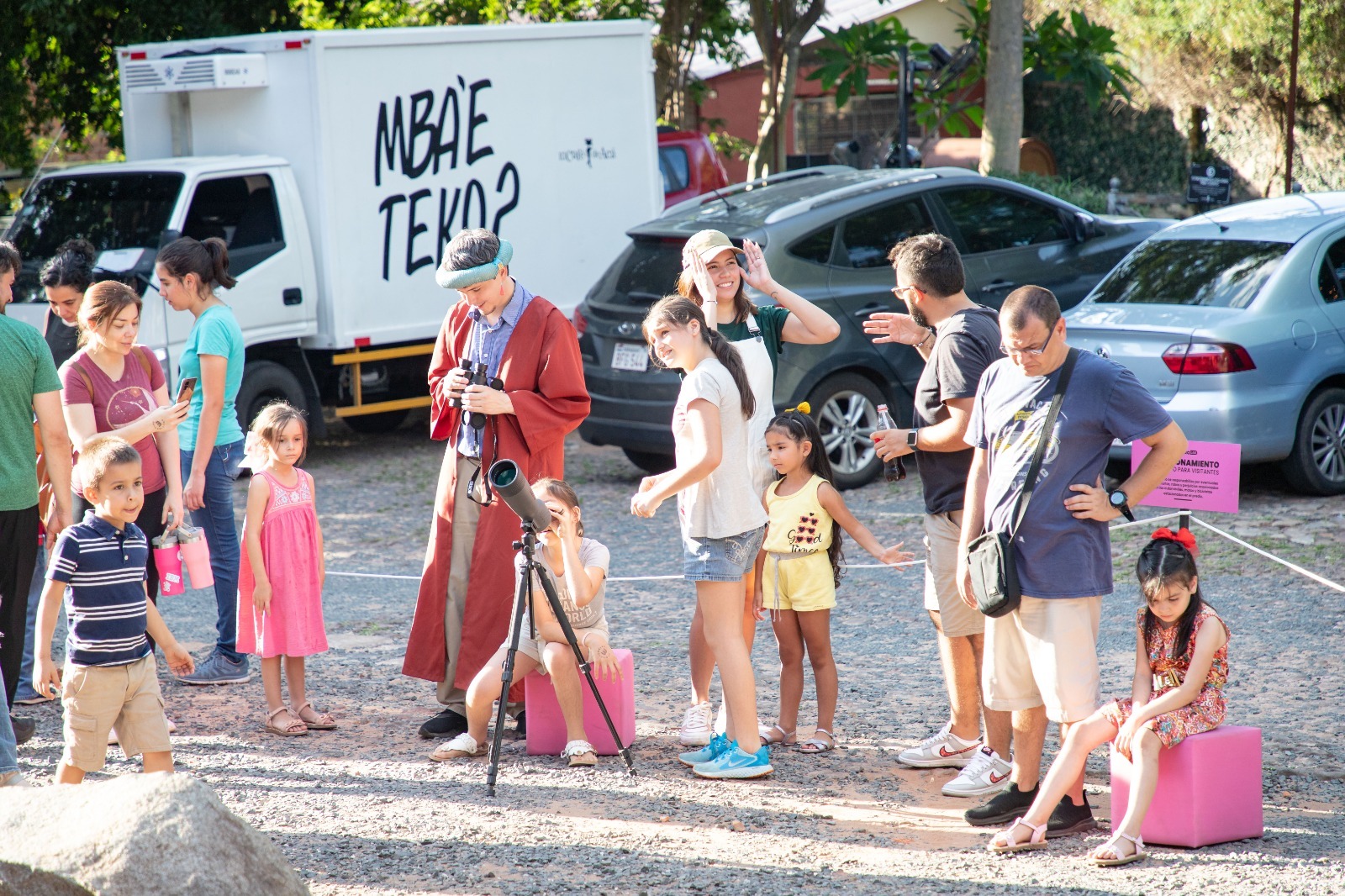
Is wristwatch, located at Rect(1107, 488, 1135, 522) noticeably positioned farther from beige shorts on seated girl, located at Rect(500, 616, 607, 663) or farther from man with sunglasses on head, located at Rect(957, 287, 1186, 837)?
beige shorts on seated girl, located at Rect(500, 616, 607, 663)

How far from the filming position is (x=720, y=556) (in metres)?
4.82

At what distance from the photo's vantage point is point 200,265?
5820 mm

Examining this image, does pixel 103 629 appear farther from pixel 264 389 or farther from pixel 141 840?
pixel 264 389

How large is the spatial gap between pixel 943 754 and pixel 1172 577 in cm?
122

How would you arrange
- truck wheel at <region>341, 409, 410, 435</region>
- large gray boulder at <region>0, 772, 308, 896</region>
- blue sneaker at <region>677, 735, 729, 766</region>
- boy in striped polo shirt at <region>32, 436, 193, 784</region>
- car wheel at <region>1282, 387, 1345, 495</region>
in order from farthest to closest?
truck wheel at <region>341, 409, 410, 435</region> → car wheel at <region>1282, 387, 1345, 495</region> → blue sneaker at <region>677, 735, 729, 766</region> → boy in striped polo shirt at <region>32, 436, 193, 784</region> → large gray boulder at <region>0, 772, 308, 896</region>

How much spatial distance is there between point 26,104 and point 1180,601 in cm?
1325

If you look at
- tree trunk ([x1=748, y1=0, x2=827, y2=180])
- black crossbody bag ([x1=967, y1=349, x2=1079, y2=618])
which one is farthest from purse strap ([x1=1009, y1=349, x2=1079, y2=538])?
tree trunk ([x1=748, y1=0, x2=827, y2=180])

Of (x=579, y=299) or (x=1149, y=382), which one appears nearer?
(x=1149, y=382)

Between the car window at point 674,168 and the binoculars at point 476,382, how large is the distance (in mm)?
12286

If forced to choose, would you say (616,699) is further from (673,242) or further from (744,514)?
(673,242)

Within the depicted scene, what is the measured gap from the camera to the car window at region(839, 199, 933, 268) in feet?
30.9

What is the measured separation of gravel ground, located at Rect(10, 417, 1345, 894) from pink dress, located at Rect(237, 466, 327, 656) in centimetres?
36

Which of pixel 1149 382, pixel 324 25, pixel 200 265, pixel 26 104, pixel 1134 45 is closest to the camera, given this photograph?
pixel 200 265

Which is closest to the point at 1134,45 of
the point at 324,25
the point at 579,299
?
the point at 324,25
